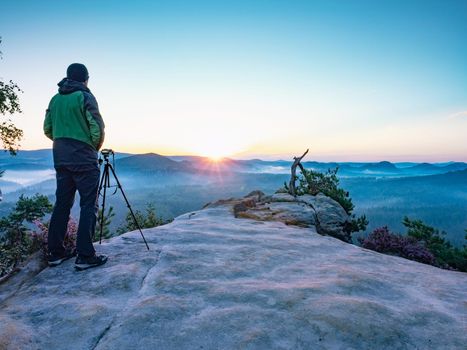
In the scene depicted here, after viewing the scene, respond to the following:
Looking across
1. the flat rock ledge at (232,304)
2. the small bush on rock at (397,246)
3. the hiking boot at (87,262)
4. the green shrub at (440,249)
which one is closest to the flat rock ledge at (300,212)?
the small bush on rock at (397,246)


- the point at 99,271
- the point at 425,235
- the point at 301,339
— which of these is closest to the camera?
the point at 301,339

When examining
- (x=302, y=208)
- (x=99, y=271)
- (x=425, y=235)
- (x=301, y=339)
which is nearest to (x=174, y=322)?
(x=301, y=339)

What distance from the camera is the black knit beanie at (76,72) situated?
19.3 ft

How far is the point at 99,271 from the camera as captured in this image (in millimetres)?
5336

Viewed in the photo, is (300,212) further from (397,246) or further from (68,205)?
(68,205)

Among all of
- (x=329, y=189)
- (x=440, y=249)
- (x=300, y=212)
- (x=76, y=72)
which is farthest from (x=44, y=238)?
(x=329, y=189)

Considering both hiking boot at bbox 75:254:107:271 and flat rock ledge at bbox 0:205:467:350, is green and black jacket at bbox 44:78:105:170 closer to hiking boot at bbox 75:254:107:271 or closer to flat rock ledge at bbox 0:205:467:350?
hiking boot at bbox 75:254:107:271

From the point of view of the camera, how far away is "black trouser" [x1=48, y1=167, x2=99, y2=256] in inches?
221

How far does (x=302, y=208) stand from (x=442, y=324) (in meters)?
9.80

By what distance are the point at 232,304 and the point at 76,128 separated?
4.27 m

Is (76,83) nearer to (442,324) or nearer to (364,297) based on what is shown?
(364,297)

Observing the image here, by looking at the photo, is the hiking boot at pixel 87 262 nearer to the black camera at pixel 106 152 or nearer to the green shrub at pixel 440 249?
the black camera at pixel 106 152

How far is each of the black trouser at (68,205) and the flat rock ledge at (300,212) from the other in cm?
754

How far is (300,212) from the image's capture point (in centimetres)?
1279
